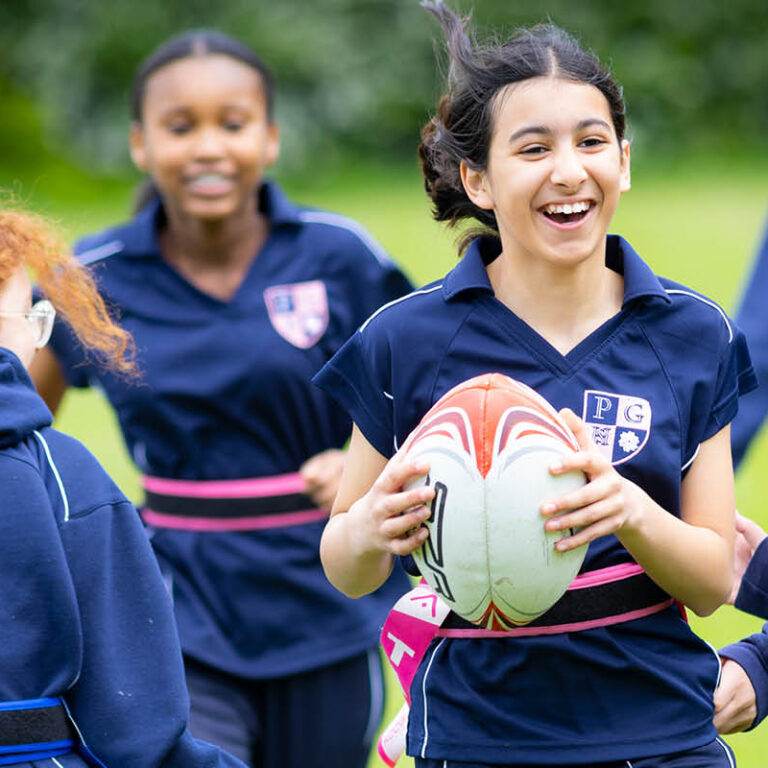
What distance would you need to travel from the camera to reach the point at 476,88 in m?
3.27

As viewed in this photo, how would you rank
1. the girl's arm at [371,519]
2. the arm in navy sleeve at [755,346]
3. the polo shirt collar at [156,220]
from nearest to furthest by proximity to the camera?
the girl's arm at [371,519]
the arm in navy sleeve at [755,346]
the polo shirt collar at [156,220]

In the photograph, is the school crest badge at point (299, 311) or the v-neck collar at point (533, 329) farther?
the school crest badge at point (299, 311)

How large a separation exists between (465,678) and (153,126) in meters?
2.62

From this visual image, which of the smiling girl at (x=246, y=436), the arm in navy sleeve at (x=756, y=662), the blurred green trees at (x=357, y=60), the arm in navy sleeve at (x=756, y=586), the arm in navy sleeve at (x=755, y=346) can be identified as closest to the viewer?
the arm in navy sleeve at (x=756, y=662)

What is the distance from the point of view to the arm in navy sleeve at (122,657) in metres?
2.83

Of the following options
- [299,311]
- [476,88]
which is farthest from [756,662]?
[299,311]

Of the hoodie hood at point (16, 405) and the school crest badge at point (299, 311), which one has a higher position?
the school crest badge at point (299, 311)

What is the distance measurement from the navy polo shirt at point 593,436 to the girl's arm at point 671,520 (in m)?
0.05

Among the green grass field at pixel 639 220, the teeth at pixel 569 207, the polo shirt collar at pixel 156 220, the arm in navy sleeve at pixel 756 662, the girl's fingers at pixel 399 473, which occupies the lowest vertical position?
the arm in navy sleeve at pixel 756 662

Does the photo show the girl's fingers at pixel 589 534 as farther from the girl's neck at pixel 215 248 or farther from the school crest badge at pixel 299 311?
the girl's neck at pixel 215 248

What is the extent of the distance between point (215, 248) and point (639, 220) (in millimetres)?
13426

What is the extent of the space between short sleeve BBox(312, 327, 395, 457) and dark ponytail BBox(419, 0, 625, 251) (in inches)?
16.6

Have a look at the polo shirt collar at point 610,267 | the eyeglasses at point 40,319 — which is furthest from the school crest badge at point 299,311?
the eyeglasses at point 40,319

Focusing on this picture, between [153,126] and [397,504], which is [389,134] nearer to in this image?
[153,126]
